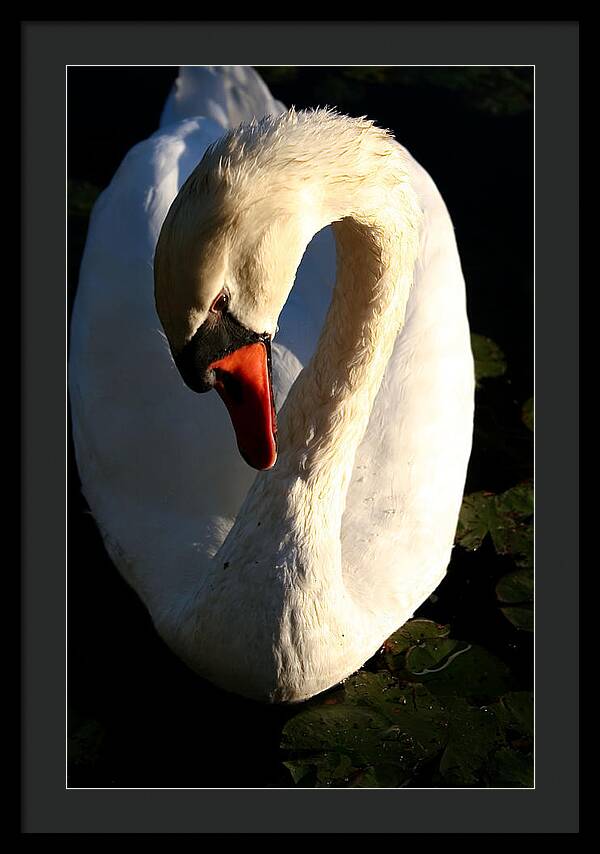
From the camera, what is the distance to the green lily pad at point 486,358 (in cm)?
495

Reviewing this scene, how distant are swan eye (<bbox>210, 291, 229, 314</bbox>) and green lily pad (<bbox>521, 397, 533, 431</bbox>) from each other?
2.56 m

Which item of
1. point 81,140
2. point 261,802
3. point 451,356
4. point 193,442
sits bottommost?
point 261,802

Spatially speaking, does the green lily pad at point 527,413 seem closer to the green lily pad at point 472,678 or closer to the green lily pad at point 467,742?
the green lily pad at point 472,678

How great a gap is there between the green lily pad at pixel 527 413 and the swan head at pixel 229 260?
2365 millimetres

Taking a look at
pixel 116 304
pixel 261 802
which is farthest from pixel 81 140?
pixel 261 802

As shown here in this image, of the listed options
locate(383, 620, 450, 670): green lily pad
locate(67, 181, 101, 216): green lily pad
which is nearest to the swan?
locate(383, 620, 450, 670): green lily pad

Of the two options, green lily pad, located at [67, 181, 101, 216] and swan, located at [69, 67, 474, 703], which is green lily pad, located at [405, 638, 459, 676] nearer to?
swan, located at [69, 67, 474, 703]

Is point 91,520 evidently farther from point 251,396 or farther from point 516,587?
point 251,396

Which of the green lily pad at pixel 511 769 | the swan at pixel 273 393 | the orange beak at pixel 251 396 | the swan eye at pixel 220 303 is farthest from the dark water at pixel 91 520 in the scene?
the swan eye at pixel 220 303

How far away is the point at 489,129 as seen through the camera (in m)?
6.50

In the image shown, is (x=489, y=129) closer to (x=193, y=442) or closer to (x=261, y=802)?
(x=193, y=442)

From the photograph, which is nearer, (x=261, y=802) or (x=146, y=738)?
(x=261, y=802)

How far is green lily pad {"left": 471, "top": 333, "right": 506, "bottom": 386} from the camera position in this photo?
4.95 meters

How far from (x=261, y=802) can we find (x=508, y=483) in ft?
5.79
